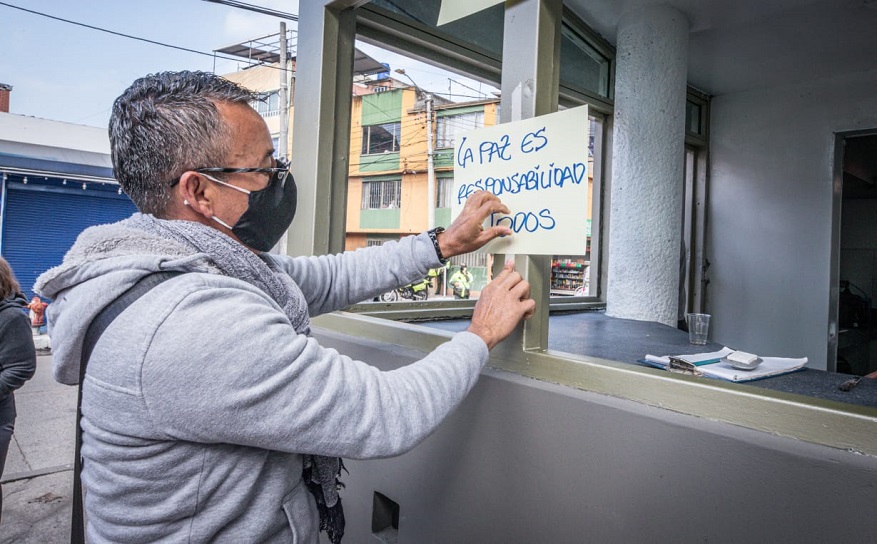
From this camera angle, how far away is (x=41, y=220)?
11.3m

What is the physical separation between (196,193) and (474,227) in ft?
2.07

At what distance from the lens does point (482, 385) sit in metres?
1.32

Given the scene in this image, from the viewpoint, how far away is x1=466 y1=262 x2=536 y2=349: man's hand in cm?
111

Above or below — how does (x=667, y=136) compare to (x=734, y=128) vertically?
below

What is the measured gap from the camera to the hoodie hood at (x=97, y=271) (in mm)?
841

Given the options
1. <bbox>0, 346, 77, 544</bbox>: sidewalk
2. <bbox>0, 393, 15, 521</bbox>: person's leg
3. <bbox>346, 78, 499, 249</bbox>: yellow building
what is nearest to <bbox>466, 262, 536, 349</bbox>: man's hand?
<bbox>0, 393, 15, 521</bbox>: person's leg

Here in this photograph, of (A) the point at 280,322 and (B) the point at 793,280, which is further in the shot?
(B) the point at 793,280

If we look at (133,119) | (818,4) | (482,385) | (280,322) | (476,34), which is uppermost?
(818,4)

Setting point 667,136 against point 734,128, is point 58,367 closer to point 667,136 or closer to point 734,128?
point 667,136

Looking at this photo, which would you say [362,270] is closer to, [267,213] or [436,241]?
[436,241]

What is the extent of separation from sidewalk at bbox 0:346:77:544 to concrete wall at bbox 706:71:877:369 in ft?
16.4

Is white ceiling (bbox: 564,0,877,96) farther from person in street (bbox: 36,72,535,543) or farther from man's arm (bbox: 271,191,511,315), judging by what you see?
person in street (bbox: 36,72,535,543)

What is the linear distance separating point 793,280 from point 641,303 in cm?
170

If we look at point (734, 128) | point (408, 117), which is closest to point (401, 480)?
point (734, 128)
